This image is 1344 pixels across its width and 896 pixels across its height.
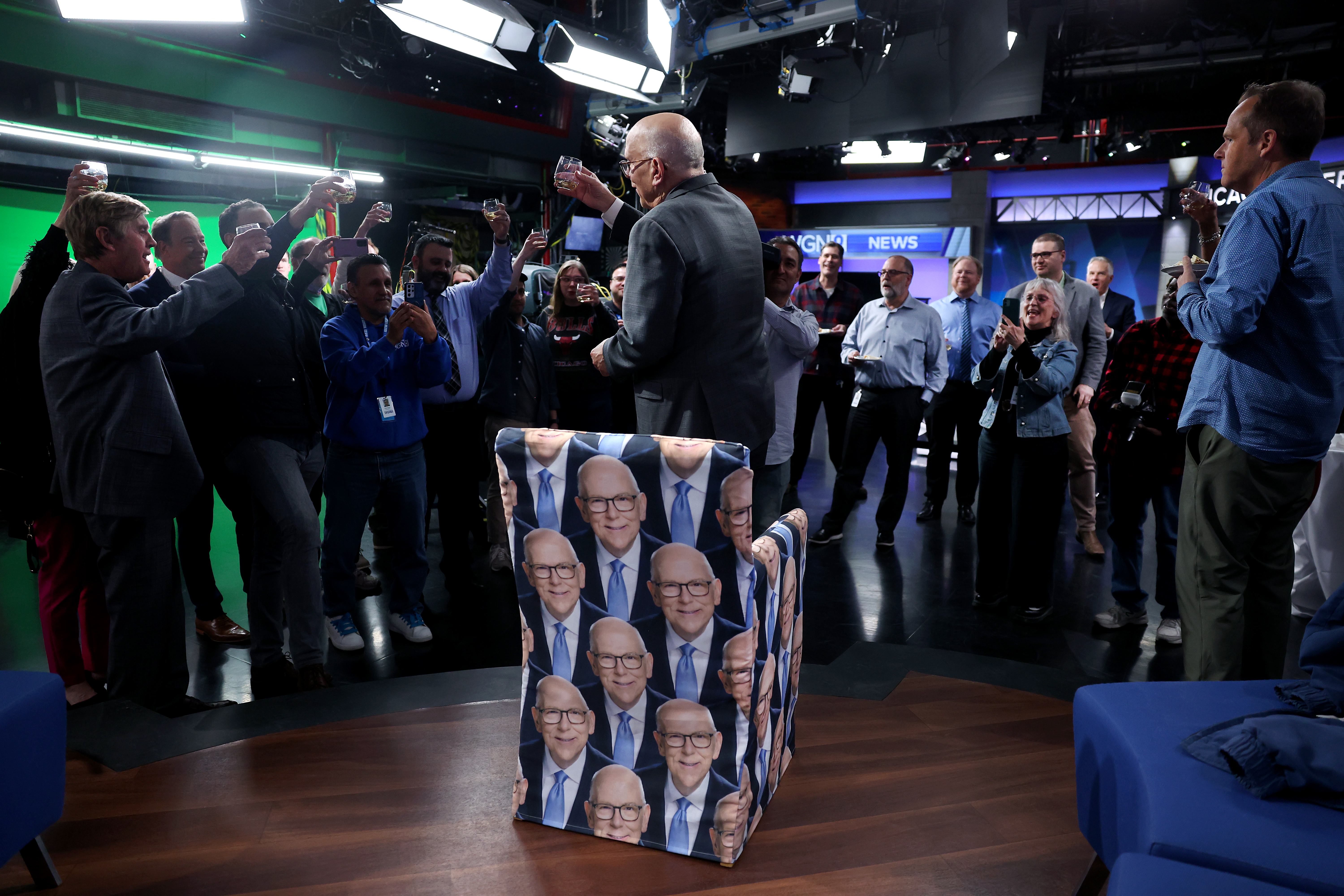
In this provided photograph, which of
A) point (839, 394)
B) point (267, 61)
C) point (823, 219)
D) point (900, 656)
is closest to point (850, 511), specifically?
point (839, 394)

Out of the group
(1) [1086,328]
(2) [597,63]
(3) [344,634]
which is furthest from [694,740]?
(2) [597,63]

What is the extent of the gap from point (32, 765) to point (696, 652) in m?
1.25

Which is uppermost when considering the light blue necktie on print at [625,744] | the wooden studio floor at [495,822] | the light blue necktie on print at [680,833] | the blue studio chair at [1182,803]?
the blue studio chair at [1182,803]

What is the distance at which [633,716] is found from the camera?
1712 mm

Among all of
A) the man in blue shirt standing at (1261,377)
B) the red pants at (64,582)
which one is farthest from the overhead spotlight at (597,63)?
the man in blue shirt standing at (1261,377)

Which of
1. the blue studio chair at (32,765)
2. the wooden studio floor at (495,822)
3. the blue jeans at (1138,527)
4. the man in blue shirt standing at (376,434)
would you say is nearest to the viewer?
the blue studio chair at (32,765)

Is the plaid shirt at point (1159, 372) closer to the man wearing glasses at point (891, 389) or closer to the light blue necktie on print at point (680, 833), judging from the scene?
the man wearing glasses at point (891, 389)

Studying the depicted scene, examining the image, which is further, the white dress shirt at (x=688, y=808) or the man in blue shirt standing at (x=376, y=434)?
the man in blue shirt standing at (x=376, y=434)

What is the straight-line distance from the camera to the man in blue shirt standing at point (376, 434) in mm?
2945

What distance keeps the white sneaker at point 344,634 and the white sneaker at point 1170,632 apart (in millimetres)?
3160

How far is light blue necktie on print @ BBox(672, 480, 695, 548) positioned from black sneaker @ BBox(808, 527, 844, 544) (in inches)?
124

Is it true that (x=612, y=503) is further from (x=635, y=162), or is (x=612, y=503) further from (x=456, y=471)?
(x=456, y=471)

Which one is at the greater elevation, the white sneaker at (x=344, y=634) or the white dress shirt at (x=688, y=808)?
the white dress shirt at (x=688, y=808)

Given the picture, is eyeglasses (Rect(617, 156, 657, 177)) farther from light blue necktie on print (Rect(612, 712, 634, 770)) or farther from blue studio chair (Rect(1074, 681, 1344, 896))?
blue studio chair (Rect(1074, 681, 1344, 896))
